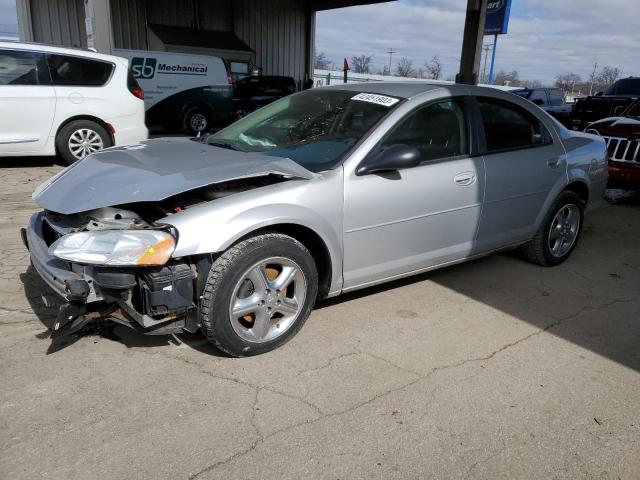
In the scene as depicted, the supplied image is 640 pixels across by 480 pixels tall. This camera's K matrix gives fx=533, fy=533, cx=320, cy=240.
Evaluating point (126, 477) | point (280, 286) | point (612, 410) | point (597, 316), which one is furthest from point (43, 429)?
point (597, 316)

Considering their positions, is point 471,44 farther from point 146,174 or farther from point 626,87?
point 146,174

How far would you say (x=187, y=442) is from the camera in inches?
92.2

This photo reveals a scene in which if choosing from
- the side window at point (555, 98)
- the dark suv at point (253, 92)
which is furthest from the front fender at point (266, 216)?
the side window at point (555, 98)

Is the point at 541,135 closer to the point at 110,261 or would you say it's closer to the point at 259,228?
the point at 259,228

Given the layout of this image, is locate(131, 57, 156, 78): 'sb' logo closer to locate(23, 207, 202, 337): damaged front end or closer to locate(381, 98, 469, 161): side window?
locate(381, 98, 469, 161): side window

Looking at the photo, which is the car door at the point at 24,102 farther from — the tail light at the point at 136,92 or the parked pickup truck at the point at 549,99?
the parked pickup truck at the point at 549,99

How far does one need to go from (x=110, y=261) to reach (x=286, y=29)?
20.5 meters

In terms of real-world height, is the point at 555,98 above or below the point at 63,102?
below

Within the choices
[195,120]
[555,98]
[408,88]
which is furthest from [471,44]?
[555,98]

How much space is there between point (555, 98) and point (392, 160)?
65.8ft

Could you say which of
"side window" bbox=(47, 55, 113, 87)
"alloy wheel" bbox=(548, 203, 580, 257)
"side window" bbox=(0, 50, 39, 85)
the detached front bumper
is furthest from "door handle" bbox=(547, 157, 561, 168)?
"side window" bbox=(0, 50, 39, 85)

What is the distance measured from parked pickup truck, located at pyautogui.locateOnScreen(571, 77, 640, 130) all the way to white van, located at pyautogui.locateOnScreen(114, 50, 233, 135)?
31.0ft

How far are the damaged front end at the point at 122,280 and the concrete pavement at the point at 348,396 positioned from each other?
0.31m

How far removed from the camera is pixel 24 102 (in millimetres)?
7465
